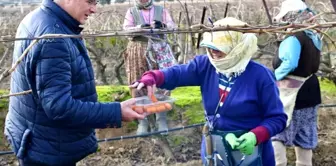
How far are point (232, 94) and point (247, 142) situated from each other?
285 millimetres

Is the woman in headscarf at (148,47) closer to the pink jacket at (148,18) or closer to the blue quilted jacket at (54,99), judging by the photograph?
the pink jacket at (148,18)

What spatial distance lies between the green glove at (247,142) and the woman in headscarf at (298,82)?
3.57 feet

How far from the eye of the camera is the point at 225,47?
9.78 ft

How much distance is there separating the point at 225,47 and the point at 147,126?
8.07ft

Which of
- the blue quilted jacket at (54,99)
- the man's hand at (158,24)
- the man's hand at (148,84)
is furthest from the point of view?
the man's hand at (158,24)

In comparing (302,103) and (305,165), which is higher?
(302,103)

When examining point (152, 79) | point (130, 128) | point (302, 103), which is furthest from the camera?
point (130, 128)

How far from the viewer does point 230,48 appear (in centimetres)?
299

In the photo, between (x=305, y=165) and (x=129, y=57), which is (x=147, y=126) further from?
(x=305, y=165)

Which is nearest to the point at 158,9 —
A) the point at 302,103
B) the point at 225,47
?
the point at 302,103

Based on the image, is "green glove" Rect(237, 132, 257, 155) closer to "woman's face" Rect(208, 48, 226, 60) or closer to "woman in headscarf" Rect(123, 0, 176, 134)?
"woman's face" Rect(208, 48, 226, 60)

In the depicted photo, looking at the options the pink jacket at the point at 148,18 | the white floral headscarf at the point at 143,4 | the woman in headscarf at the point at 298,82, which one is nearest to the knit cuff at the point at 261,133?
the woman in headscarf at the point at 298,82

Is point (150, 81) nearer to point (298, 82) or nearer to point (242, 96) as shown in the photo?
point (242, 96)

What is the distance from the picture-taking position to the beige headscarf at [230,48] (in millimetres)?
2971
